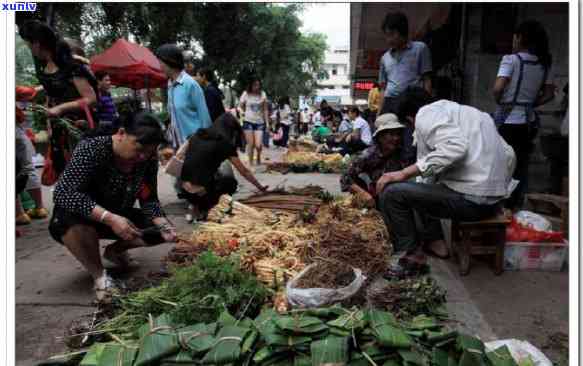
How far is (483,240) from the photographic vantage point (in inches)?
141

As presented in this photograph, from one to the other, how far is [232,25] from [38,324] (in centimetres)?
1890

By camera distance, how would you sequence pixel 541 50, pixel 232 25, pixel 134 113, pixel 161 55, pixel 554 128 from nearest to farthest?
pixel 134 113 < pixel 541 50 < pixel 161 55 < pixel 554 128 < pixel 232 25

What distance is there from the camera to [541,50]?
413 cm

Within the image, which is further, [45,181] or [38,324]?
[45,181]

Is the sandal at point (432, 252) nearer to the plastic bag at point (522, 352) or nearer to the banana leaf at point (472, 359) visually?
the plastic bag at point (522, 352)

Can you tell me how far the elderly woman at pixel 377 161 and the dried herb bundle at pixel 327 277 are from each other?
5.59ft

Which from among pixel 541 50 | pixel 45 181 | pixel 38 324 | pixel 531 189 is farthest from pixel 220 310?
pixel 531 189

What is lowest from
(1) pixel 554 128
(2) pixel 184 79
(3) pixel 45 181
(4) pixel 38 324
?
(4) pixel 38 324

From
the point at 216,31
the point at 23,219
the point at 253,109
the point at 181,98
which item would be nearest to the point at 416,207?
the point at 181,98

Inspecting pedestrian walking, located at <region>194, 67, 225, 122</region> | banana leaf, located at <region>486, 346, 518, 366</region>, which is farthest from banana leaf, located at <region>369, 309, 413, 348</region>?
pedestrian walking, located at <region>194, 67, 225, 122</region>

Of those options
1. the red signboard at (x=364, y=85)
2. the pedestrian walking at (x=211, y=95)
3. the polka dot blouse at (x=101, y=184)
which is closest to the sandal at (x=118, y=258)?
the polka dot blouse at (x=101, y=184)

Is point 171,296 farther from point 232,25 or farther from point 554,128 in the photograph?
point 232,25

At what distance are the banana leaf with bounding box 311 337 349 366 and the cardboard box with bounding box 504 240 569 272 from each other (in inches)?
90.5

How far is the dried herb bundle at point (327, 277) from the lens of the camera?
2666 millimetres
